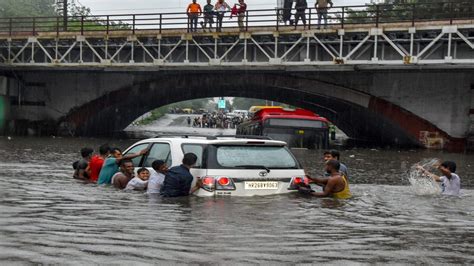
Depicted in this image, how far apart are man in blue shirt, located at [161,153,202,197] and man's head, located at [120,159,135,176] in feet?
5.16

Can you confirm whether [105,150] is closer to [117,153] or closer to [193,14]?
[117,153]

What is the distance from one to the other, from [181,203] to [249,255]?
349cm

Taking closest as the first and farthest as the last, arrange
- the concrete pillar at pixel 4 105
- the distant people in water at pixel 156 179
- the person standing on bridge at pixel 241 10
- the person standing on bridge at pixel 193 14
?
the distant people in water at pixel 156 179, the person standing on bridge at pixel 241 10, the person standing on bridge at pixel 193 14, the concrete pillar at pixel 4 105

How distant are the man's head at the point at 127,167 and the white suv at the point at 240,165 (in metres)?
1.36

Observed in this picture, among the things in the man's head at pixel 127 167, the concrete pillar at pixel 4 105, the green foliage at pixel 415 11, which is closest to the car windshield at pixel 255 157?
the man's head at pixel 127 167

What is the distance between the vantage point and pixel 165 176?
9969 mm

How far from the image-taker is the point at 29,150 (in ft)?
83.0

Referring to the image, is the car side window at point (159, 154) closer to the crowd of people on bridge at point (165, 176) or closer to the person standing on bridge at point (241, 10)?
the crowd of people on bridge at point (165, 176)

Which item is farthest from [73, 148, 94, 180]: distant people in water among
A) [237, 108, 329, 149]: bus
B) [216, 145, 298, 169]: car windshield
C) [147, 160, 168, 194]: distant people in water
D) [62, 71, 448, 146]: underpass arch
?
[62, 71, 448, 146]: underpass arch

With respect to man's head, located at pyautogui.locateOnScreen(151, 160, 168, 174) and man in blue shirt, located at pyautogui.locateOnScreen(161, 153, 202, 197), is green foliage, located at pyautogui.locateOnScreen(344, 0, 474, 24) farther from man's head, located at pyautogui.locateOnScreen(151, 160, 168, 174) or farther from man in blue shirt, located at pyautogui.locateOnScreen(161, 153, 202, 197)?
man in blue shirt, located at pyautogui.locateOnScreen(161, 153, 202, 197)

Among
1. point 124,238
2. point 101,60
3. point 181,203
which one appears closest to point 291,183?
point 181,203

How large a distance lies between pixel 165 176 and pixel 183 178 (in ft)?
1.82

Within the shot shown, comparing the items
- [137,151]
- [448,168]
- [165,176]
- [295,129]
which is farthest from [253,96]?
[165,176]

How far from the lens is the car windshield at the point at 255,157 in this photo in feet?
31.0
